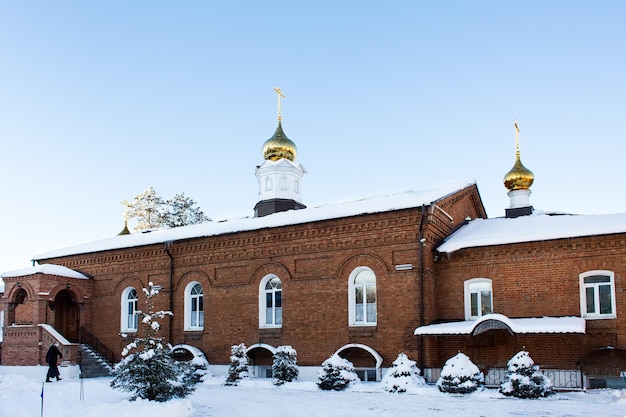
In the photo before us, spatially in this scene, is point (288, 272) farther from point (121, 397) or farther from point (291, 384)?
point (121, 397)

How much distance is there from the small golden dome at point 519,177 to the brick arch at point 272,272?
34.5 ft

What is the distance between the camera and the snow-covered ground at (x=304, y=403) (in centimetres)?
1158

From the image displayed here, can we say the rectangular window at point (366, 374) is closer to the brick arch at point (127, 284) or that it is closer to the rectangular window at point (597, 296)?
the rectangular window at point (597, 296)

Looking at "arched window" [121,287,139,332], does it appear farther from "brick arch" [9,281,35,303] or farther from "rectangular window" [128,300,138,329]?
"brick arch" [9,281,35,303]

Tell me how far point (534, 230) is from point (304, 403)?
7.63m

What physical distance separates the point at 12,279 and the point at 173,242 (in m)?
5.98

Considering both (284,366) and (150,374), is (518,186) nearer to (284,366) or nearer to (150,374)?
(284,366)

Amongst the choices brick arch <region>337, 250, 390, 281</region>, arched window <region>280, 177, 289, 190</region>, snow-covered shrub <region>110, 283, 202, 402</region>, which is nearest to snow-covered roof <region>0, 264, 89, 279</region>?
arched window <region>280, 177, 289, 190</region>

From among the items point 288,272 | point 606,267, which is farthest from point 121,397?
point 606,267

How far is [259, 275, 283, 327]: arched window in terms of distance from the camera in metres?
19.6

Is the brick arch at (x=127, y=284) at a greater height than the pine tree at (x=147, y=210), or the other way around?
the pine tree at (x=147, y=210)

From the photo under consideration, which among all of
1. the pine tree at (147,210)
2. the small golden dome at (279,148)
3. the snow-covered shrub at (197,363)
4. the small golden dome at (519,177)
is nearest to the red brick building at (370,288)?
the snow-covered shrub at (197,363)

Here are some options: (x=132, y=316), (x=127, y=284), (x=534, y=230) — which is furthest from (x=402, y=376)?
(x=127, y=284)

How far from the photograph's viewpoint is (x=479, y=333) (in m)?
16.0
